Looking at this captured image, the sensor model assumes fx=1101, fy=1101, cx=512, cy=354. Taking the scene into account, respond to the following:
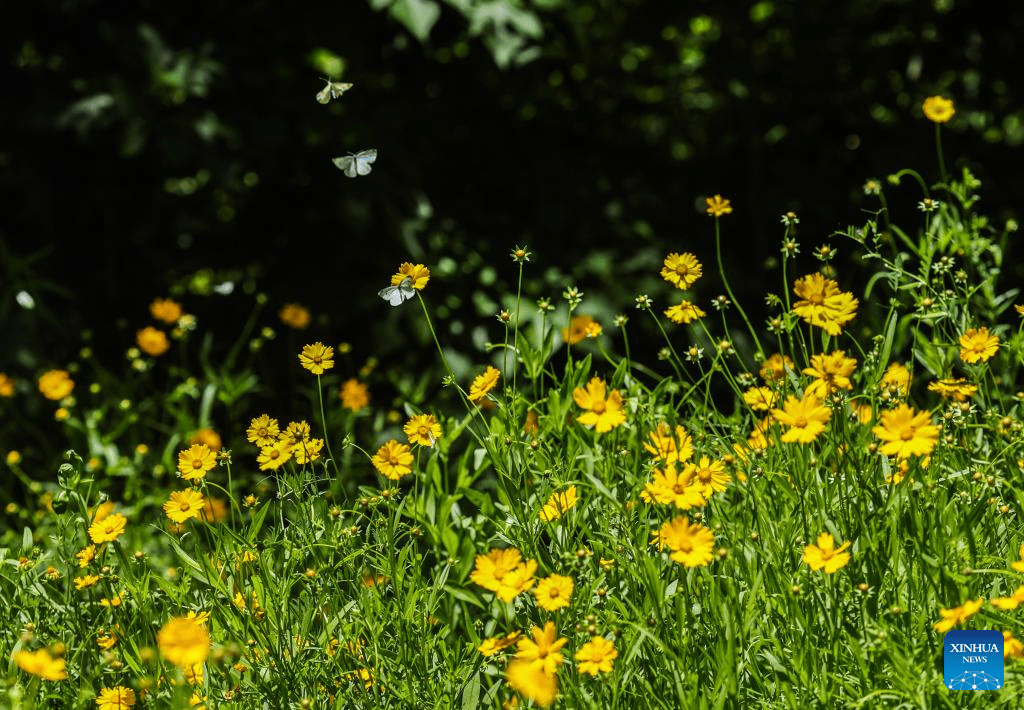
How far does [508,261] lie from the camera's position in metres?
3.08

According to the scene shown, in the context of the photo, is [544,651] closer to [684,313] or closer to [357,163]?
[684,313]

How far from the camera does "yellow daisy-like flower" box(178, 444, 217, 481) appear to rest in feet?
5.04

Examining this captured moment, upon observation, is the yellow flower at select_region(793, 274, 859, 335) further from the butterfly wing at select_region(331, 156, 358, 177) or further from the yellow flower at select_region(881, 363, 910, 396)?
the butterfly wing at select_region(331, 156, 358, 177)

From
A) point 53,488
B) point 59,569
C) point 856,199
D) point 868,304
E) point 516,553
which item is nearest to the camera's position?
point 516,553

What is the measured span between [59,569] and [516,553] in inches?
34.6

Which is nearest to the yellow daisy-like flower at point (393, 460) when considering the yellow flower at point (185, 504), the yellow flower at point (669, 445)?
the yellow flower at point (185, 504)

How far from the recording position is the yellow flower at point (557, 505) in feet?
4.93

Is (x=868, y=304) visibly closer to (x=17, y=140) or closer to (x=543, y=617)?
(x=543, y=617)

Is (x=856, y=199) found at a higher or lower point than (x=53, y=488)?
higher

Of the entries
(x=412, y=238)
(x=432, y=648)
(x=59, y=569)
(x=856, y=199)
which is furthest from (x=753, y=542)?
(x=856, y=199)

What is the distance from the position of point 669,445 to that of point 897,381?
1.28ft

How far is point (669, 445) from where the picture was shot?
1572 mm

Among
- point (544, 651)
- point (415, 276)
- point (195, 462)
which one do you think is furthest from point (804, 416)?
point (195, 462)

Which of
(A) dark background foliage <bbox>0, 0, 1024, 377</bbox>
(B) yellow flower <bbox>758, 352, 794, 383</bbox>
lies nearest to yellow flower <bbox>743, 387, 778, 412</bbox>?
(B) yellow flower <bbox>758, 352, 794, 383</bbox>
